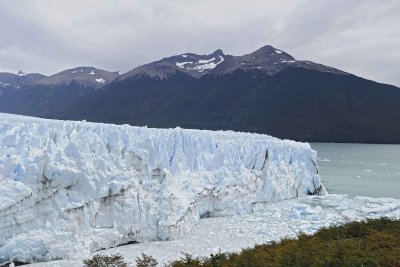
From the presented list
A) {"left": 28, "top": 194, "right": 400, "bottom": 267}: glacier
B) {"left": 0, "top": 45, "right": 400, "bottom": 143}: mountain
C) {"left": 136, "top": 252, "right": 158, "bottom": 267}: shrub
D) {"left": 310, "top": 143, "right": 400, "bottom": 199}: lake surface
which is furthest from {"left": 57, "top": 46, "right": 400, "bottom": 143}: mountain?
{"left": 136, "top": 252, "right": 158, "bottom": 267}: shrub

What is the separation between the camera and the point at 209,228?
1606cm

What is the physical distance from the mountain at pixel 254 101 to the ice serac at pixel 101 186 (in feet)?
254

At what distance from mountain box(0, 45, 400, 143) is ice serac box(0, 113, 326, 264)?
77570mm

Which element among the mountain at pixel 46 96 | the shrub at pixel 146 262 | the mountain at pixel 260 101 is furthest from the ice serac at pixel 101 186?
the mountain at pixel 46 96

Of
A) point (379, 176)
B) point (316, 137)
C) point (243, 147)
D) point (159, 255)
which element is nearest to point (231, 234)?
point (159, 255)

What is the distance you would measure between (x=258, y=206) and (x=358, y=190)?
11.1 metres

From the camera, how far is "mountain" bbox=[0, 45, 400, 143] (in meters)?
102

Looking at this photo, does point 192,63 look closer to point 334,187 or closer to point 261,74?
point 261,74

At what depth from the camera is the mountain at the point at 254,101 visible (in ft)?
334

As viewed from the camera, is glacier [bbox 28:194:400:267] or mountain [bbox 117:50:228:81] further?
mountain [bbox 117:50:228:81]

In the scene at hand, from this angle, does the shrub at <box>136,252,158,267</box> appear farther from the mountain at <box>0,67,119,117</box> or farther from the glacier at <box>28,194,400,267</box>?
the mountain at <box>0,67,119,117</box>

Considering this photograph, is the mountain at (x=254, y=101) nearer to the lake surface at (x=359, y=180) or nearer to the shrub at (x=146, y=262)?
the lake surface at (x=359, y=180)

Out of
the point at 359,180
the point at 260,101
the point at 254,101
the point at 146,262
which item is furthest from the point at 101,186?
the point at 254,101

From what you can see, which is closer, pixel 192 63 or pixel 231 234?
pixel 231 234
